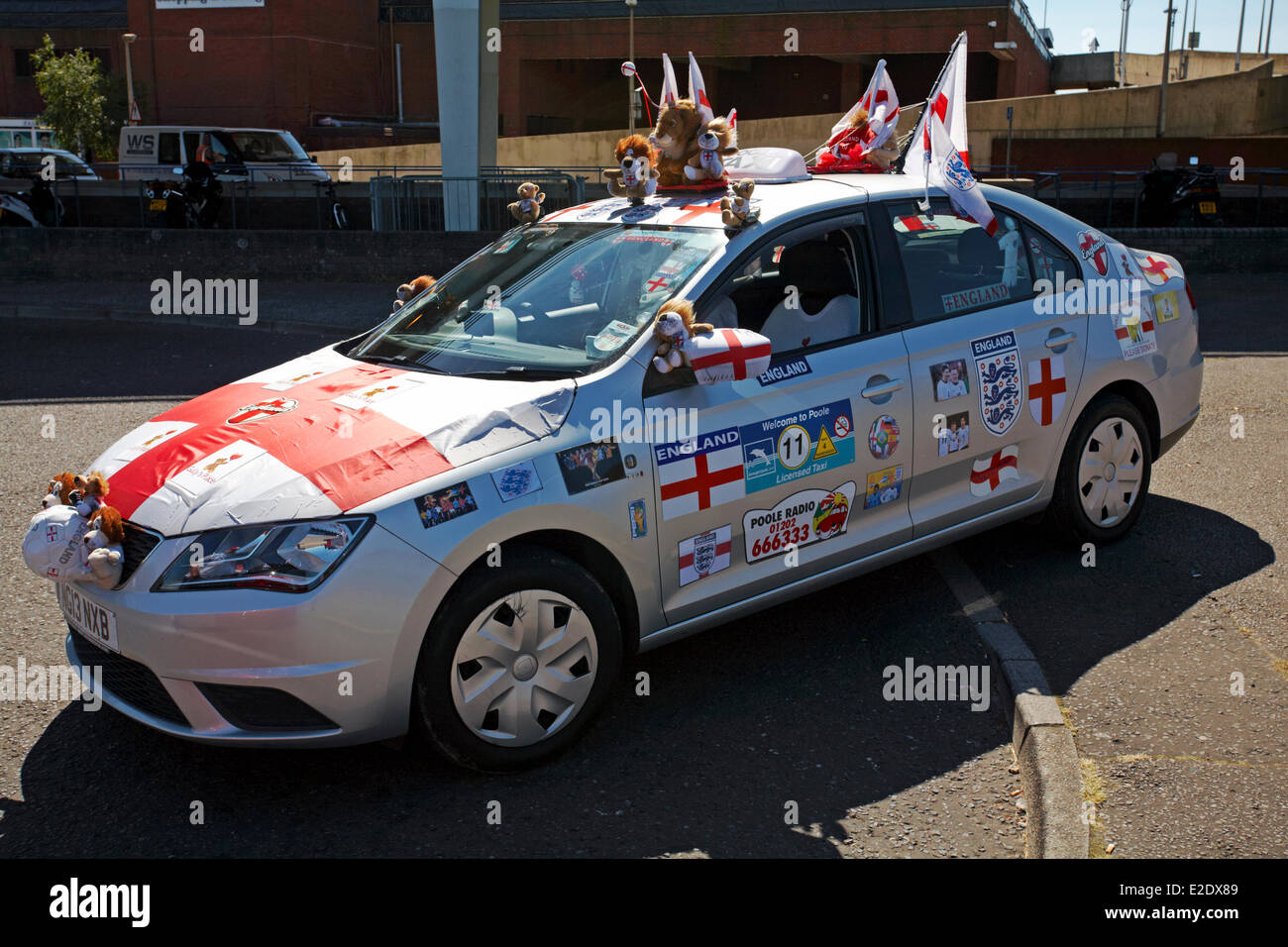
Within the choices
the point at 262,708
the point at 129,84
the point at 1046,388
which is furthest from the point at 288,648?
the point at 129,84

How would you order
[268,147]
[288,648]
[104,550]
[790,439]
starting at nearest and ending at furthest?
1. [288,648]
2. [104,550]
3. [790,439]
4. [268,147]

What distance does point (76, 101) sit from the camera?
167ft

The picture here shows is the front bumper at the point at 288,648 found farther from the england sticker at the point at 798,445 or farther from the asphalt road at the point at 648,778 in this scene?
the england sticker at the point at 798,445

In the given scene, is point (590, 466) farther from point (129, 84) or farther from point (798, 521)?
point (129, 84)

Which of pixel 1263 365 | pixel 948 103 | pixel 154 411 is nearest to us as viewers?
pixel 948 103

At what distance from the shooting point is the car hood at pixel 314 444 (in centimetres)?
358

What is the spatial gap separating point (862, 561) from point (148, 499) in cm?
263

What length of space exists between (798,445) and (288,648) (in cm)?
195

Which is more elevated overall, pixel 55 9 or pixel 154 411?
pixel 55 9

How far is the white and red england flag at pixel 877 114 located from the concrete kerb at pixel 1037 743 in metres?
2.25

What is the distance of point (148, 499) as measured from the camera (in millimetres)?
3758

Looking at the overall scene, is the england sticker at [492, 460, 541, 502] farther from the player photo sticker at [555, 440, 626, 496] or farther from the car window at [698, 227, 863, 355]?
the car window at [698, 227, 863, 355]
